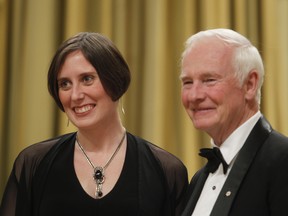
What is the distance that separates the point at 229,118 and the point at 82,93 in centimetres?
61

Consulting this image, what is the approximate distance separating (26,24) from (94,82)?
101 centimetres

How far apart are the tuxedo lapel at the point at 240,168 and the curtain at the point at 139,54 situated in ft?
4.15

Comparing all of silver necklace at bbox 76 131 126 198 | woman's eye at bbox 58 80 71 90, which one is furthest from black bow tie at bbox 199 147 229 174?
woman's eye at bbox 58 80 71 90

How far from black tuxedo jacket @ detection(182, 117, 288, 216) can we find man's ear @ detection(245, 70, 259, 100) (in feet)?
0.28

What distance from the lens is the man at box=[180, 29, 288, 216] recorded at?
Answer: 5.02 feet

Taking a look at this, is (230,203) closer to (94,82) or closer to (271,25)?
(94,82)

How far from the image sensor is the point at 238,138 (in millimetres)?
1664

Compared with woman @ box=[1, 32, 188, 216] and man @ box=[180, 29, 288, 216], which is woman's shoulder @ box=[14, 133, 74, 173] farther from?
man @ box=[180, 29, 288, 216]

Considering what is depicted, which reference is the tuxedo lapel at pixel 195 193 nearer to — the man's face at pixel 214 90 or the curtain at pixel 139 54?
the man's face at pixel 214 90

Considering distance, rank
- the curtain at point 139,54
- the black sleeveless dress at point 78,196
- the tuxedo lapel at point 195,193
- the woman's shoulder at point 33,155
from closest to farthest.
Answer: the tuxedo lapel at point 195,193, the black sleeveless dress at point 78,196, the woman's shoulder at point 33,155, the curtain at point 139,54

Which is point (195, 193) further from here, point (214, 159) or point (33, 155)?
point (33, 155)

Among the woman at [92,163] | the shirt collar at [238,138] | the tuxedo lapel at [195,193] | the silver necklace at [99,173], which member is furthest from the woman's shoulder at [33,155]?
the shirt collar at [238,138]

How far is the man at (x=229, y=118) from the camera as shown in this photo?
153 centimetres

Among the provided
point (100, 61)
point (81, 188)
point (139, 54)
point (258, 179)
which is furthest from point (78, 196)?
point (139, 54)
